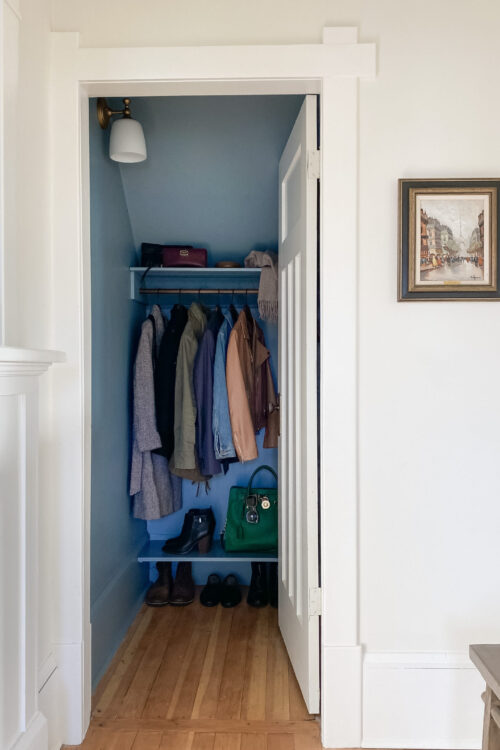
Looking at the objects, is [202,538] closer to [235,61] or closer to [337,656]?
[337,656]

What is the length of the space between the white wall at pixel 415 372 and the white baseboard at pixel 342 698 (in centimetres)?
4

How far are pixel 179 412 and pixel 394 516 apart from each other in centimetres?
128

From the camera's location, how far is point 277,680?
2.27 metres

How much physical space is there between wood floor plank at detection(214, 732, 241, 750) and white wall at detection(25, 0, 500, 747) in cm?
40

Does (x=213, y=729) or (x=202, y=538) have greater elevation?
(x=202, y=538)

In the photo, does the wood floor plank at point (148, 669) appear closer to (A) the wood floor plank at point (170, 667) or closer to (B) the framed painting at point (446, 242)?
(A) the wood floor plank at point (170, 667)

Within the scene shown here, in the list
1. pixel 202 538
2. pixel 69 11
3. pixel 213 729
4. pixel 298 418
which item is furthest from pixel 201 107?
pixel 213 729

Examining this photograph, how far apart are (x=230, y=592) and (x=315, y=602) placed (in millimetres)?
1209

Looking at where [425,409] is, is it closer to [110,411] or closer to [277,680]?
[277,680]

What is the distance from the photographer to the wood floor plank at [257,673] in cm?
206

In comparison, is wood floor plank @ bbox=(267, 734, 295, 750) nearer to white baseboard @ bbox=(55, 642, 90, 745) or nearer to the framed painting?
white baseboard @ bbox=(55, 642, 90, 745)

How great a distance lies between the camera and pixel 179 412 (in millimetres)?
2855

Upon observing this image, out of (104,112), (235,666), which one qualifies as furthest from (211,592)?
(104,112)

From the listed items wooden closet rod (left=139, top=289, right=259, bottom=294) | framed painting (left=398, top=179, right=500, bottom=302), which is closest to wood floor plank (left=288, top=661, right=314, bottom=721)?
framed painting (left=398, top=179, right=500, bottom=302)
